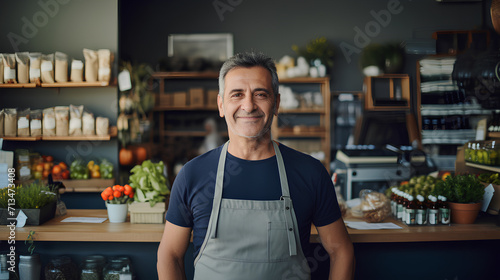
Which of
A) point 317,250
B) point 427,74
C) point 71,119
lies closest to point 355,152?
point 427,74

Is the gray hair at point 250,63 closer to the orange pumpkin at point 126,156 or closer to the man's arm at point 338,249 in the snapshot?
the man's arm at point 338,249

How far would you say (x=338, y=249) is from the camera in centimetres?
175

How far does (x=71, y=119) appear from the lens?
418 cm

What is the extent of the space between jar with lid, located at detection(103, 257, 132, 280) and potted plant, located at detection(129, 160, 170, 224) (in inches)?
9.8

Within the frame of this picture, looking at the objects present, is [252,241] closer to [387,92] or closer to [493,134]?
[493,134]

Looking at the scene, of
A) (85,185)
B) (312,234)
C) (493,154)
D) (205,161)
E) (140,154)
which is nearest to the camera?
(205,161)

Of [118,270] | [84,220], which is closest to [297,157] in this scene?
[118,270]

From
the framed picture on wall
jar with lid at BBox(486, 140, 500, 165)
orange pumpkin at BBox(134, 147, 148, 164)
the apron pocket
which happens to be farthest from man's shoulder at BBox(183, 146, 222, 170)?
the framed picture on wall

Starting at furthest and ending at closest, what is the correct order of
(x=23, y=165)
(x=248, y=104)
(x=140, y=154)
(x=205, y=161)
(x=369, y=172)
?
(x=140, y=154) → (x=369, y=172) → (x=23, y=165) → (x=205, y=161) → (x=248, y=104)

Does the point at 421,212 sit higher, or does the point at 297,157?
the point at 297,157

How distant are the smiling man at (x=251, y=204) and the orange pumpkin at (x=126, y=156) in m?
3.12

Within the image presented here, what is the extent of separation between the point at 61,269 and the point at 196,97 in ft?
12.8

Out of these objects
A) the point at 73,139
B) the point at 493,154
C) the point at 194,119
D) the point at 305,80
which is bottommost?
the point at 493,154

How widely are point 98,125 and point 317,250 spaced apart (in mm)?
2753
